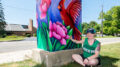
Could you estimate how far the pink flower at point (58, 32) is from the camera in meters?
3.36

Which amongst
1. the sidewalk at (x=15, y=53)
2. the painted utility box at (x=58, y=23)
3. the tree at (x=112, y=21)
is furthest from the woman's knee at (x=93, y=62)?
the tree at (x=112, y=21)

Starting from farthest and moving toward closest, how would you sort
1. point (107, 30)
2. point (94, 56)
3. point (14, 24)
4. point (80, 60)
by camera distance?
1. point (14, 24)
2. point (107, 30)
3. point (80, 60)
4. point (94, 56)

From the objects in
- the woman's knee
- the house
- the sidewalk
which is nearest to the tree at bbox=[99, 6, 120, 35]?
the house

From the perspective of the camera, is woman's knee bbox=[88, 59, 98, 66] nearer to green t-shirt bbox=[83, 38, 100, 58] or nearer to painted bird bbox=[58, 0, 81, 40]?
green t-shirt bbox=[83, 38, 100, 58]

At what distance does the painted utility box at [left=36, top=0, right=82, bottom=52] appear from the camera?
11.1ft

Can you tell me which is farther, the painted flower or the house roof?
the house roof

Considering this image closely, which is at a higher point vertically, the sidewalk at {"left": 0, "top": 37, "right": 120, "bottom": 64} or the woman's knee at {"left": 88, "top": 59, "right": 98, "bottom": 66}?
the woman's knee at {"left": 88, "top": 59, "right": 98, "bottom": 66}

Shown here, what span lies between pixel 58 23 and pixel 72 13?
0.80 metres

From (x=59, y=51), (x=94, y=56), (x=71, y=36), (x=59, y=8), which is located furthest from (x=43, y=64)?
(x=59, y=8)

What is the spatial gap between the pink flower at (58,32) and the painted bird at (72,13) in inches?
11.0

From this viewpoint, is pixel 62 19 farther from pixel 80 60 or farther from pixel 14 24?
pixel 14 24

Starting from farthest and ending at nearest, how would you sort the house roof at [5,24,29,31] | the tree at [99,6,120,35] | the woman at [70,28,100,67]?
the house roof at [5,24,29,31]
the tree at [99,6,120,35]
the woman at [70,28,100,67]

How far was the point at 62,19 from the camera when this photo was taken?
11.9 ft

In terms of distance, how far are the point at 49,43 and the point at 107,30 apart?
3829 cm
